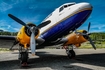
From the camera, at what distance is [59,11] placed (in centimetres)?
1497

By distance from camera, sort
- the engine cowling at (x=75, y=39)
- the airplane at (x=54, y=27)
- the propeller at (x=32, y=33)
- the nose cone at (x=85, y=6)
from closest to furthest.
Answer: the nose cone at (x=85, y=6)
the propeller at (x=32, y=33)
the airplane at (x=54, y=27)
the engine cowling at (x=75, y=39)

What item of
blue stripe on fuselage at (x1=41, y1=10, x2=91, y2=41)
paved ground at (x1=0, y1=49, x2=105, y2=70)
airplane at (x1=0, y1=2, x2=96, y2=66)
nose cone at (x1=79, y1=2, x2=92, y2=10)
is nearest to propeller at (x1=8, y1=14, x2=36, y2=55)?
airplane at (x1=0, y1=2, x2=96, y2=66)

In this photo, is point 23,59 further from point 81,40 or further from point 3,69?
point 81,40

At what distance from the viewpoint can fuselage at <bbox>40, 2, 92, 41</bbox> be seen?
41.9ft

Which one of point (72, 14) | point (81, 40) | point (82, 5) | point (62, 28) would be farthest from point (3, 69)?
point (81, 40)

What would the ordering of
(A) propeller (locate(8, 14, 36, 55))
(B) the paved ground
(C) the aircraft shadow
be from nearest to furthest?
(B) the paved ground, (C) the aircraft shadow, (A) propeller (locate(8, 14, 36, 55))

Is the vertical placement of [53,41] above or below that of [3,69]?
above

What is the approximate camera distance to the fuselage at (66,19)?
12766 mm

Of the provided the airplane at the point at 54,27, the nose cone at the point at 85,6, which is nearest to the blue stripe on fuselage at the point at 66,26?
the airplane at the point at 54,27

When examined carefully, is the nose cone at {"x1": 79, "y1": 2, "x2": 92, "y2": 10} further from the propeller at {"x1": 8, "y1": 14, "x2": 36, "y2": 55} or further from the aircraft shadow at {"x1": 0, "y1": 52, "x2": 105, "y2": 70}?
the aircraft shadow at {"x1": 0, "y1": 52, "x2": 105, "y2": 70}

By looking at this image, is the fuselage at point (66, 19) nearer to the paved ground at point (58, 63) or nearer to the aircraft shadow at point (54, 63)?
the aircraft shadow at point (54, 63)

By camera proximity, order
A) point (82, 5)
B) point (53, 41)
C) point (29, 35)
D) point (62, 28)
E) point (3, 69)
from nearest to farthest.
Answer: point (3, 69)
point (82, 5)
point (29, 35)
point (62, 28)
point (53, 41)

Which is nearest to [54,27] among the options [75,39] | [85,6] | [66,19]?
[66,19]

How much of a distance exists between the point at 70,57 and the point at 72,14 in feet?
21.7
